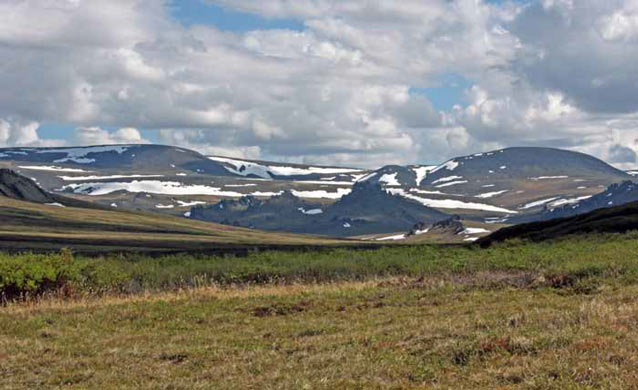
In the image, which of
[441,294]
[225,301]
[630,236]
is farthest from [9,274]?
[630,236]

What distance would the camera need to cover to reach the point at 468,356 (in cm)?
1731

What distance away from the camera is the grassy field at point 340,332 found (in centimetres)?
1622

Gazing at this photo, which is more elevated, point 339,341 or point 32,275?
point 32,275

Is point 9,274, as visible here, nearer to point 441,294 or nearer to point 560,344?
point 441,294

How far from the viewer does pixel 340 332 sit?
2270cm

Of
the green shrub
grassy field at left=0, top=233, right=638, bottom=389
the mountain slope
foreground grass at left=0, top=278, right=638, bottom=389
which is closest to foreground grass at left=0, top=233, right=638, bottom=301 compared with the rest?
the green shrub

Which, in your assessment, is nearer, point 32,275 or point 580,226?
point 32,275

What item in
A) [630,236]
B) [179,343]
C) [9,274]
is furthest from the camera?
[630,236]

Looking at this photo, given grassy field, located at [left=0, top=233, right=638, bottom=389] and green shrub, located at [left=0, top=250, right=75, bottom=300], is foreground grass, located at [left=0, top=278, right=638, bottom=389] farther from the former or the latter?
green shrub, located at [left=0, top=250, right=75, bottom=300]

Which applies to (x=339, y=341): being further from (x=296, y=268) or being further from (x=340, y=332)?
(x=296, y=268)

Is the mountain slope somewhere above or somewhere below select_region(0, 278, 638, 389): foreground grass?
above

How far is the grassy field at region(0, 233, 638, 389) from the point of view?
639 inches

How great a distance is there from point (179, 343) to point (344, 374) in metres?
7.39

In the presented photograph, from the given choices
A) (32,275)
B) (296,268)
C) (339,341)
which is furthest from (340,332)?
(296,268)
